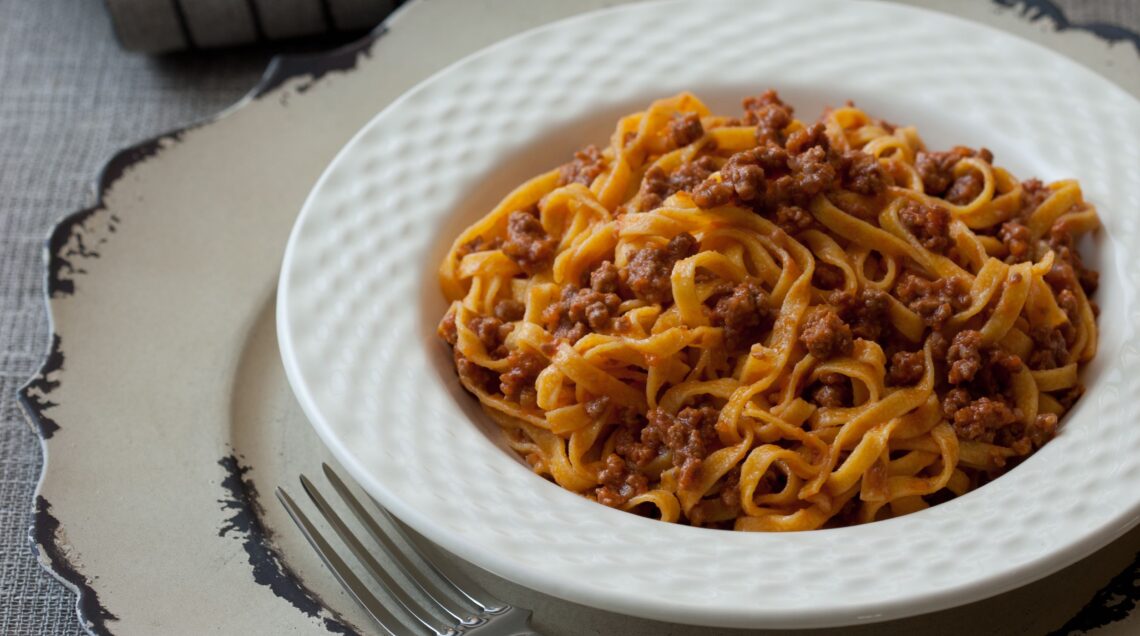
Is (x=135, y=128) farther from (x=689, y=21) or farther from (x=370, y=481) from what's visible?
(x=370, y=481)

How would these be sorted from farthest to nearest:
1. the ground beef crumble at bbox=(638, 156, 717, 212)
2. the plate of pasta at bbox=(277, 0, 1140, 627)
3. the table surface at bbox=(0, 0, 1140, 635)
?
the table surface at bbox=(0, 0, 1140, 635) → the ground beef crumble at bbox=(638, 156, 717, 212) → the plate of pasta at bbox=(277, 0, 1140, 627)

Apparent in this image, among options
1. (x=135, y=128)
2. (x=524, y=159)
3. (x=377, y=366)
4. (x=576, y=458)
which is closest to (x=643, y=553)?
(x=576, y=458)

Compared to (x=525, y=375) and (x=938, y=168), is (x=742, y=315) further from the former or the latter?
(x=938, y=168)

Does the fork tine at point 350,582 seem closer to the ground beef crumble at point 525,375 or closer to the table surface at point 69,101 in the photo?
the ground beef crumble at point 525,375

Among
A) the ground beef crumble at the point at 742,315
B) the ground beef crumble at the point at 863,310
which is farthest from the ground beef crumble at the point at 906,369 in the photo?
the ground beef crumble at the point at 742,315

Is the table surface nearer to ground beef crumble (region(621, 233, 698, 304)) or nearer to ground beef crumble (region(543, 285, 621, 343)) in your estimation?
ground beef crumble (region(543, 285, 621, 343))

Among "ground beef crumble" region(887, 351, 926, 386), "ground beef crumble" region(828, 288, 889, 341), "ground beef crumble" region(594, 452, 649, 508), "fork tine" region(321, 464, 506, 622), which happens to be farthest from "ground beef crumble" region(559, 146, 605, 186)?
"fork tine" region(321, 464, 506, 622)

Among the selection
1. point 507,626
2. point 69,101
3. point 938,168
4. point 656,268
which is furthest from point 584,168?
point 69,101
